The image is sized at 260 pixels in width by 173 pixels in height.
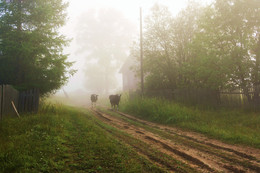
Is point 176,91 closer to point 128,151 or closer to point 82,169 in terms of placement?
point 128,151

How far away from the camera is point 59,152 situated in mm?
4836

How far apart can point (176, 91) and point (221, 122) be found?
5914mm

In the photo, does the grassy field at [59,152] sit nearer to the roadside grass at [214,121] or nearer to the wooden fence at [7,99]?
the wooden fence at [7,99]

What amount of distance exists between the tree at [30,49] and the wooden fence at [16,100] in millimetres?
740

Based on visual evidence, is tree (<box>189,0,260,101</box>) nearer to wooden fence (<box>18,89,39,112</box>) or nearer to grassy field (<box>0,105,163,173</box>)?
grassy field (<box>0,105,163,173</box>)

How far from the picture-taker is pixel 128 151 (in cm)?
517

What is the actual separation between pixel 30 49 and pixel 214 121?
10.7 metres

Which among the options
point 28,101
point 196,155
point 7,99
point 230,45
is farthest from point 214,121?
point 7,99

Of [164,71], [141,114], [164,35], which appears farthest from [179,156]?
[164,35]

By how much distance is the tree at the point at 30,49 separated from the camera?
31.8 feet

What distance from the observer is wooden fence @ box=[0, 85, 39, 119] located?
7.39 meters

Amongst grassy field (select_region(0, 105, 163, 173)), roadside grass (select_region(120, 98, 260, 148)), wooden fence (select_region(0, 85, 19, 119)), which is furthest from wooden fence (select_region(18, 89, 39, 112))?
roadside grass (select_region(120, 98, 260, 148))

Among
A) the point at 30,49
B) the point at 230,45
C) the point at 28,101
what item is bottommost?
the point at 28,101

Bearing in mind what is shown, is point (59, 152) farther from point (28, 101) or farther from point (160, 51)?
point (160, 51)
